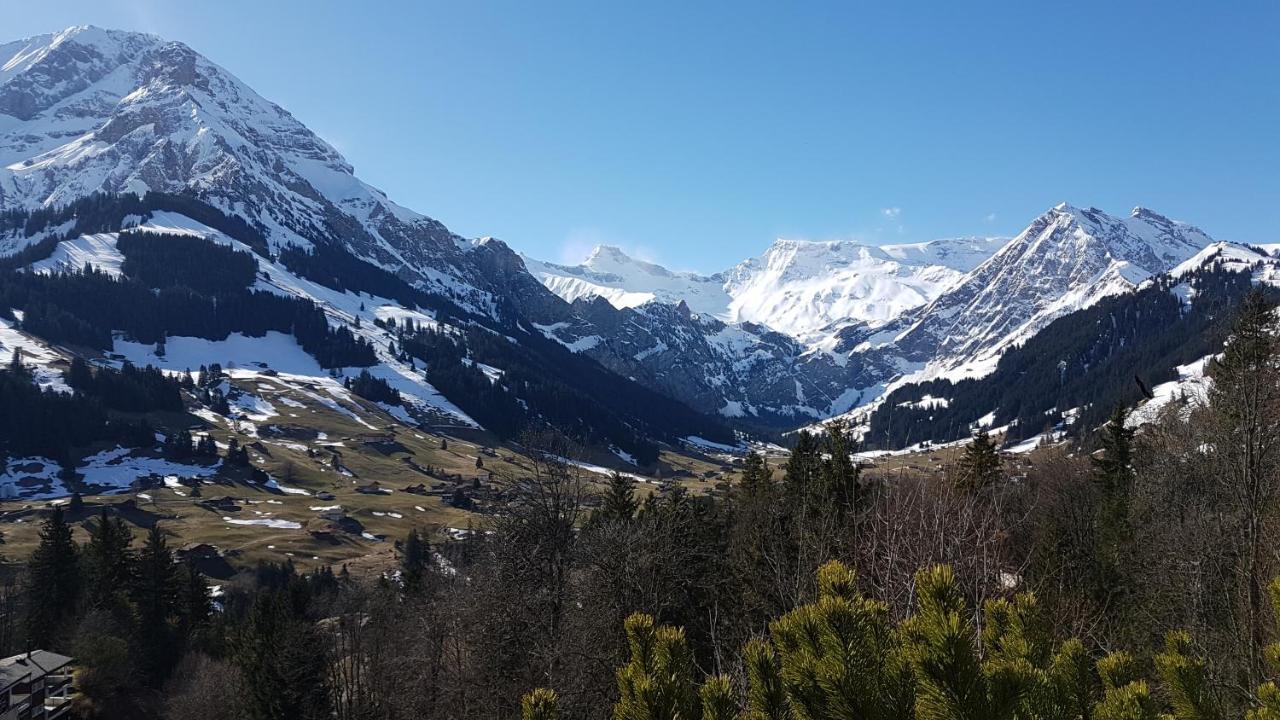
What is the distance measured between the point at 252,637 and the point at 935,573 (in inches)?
1994

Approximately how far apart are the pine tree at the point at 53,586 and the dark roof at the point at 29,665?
12635mm

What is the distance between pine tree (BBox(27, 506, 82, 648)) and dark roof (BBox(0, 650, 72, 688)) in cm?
1263

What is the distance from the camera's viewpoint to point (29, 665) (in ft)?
150

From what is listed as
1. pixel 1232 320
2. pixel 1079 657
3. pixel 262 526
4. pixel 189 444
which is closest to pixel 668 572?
pixel 1232 320

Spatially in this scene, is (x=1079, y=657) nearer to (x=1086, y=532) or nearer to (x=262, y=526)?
(x=1086, y=532)

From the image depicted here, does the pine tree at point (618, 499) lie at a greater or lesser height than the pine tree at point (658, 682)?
lesser

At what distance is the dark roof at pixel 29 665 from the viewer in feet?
144

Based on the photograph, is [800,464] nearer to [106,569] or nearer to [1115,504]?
[1115,504]

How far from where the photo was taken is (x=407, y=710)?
34344mm

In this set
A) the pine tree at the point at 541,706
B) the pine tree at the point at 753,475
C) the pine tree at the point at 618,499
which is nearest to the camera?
the pine tree at the point at 541,706

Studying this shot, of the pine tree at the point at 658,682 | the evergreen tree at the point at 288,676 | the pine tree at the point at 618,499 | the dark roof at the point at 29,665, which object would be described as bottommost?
the dark roof at the point at 29,665

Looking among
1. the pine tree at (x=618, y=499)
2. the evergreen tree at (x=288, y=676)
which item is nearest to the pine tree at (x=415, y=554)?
the evergreen tree at (x=288, y=676)

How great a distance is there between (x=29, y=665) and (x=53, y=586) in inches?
729

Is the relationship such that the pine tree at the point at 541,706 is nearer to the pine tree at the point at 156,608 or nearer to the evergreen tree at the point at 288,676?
the evergreen tree at the point at 288,676
